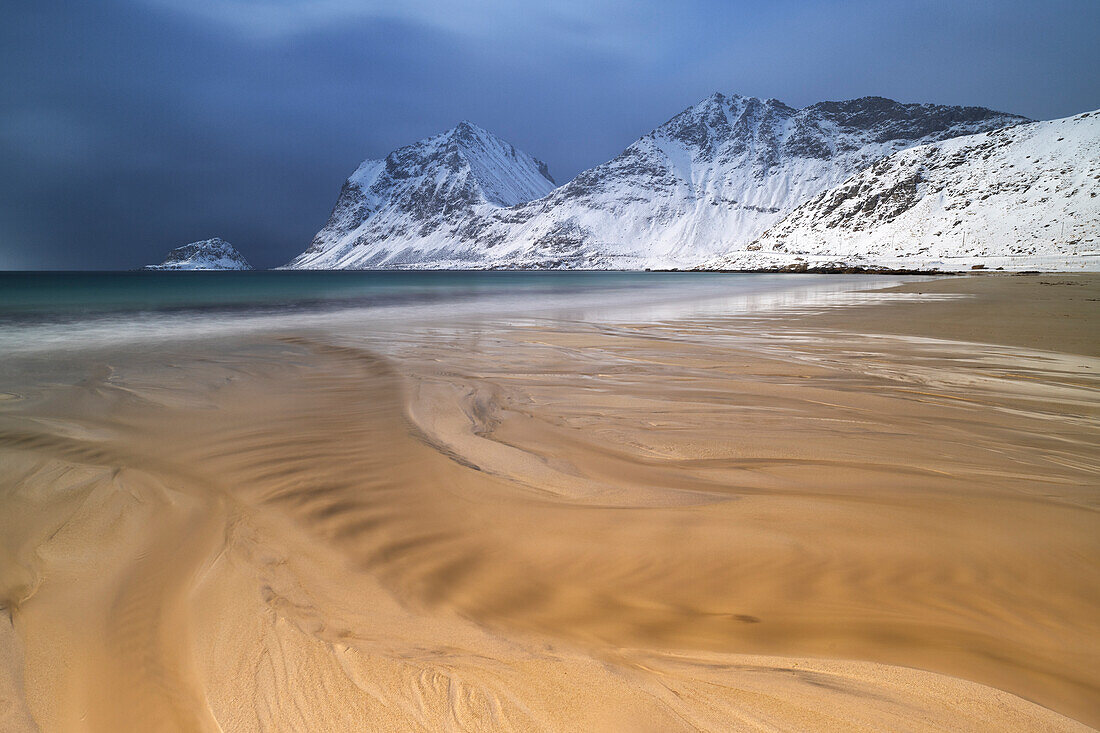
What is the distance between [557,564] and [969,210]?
304ft

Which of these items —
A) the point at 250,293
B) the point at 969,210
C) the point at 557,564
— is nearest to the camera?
the point at 557,564

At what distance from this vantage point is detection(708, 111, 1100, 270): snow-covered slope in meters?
56.6

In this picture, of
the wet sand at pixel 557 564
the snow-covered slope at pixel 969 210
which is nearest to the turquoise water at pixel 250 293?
the wet sand at pixel 557 564

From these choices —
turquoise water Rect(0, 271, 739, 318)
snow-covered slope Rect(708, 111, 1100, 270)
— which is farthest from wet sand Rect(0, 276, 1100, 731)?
snow-covered slope Rect(708, 111, 1100, 270)

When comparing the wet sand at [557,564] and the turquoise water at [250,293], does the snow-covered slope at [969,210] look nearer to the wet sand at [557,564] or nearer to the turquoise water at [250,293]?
the turquoise water at [250,293]

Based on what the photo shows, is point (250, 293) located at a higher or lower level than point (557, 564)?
higher

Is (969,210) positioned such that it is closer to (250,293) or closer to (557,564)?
(250,293)

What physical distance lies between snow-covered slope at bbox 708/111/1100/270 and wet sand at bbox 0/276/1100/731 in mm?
59223

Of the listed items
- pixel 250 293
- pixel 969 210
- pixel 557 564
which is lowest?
pixel 557 564

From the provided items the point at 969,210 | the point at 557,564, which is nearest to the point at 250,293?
the point at 557,564

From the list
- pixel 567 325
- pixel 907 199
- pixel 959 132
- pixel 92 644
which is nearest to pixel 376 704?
pixel 92 644

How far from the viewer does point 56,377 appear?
594cm

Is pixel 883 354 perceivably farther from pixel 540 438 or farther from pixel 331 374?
pixel 331 374

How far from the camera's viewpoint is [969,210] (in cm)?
7062
